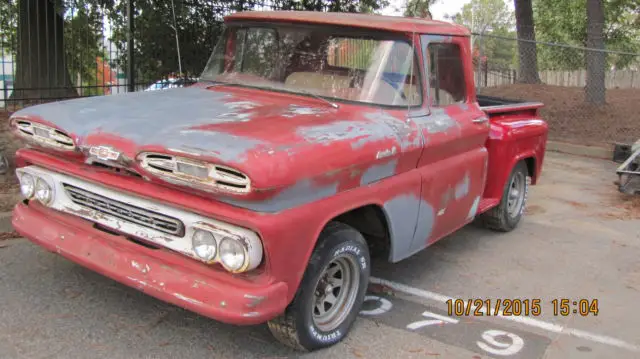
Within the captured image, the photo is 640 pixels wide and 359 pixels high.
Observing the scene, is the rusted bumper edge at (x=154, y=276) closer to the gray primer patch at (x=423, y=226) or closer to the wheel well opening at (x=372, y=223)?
the wheel well opening at (x=372, y=223)

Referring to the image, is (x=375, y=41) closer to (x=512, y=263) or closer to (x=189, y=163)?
(x=189, y=163)

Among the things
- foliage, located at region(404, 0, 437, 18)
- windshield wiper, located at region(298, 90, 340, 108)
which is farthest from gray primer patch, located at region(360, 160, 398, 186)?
foliage, located at region(404, 0, 437, 18)

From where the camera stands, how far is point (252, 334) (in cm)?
360

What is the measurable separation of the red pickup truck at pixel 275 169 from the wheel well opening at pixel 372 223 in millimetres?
14

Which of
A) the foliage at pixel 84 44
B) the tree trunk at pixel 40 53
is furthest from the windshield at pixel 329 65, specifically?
the tree trunk at pixel 40 53

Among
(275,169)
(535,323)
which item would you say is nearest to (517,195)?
(535,323)

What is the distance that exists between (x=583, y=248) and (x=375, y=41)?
3.01m

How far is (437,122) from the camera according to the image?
4.22 metres

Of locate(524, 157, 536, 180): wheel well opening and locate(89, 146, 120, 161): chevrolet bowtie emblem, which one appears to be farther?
locate(524, 157, 536, 180): wheel well opening

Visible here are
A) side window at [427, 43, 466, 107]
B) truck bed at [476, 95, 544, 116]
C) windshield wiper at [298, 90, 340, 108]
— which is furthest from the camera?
truck bed at [476, 95, 544, 116]

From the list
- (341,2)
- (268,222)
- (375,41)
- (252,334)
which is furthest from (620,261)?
(341,2)

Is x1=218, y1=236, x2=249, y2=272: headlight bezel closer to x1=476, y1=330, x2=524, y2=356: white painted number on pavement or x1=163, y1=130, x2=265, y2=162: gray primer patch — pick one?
x1=163, y1=130, x2=265, y2=162: gray primer patch

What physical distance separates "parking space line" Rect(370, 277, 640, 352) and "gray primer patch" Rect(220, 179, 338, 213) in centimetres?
160

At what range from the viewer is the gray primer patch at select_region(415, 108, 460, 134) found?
408cm
